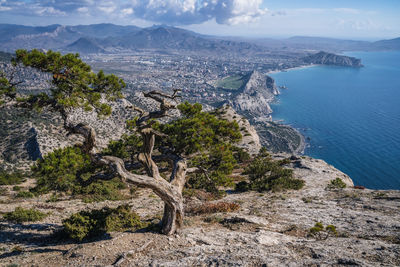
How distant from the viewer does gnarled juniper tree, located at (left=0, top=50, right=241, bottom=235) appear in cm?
1130

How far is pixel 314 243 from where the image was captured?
11.7m

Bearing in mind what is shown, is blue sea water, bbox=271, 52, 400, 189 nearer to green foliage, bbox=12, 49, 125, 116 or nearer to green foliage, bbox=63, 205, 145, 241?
green foliage, bbox=63, 205, 145, 241

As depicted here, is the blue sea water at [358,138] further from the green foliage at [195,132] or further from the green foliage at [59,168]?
the green foliage at [59,168]

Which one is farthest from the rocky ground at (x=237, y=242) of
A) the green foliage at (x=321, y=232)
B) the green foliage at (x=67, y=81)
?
the green foliage at (x=67, y=81)

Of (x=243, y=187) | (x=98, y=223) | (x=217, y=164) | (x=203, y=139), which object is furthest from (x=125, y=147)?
(x=243, y=187)

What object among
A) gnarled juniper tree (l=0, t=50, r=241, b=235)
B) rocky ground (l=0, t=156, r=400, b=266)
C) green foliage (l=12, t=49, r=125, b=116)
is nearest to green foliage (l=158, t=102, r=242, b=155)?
gnarled juniper tree (l=0, t=50, r=241, b=235)

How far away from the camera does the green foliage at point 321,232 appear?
42.0 feet

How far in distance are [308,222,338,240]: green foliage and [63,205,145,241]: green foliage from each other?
29.9ft

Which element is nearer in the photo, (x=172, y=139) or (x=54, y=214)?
(x=172, y=139)

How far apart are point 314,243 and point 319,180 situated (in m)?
19.9

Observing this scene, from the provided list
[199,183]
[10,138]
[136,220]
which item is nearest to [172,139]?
[136,220]

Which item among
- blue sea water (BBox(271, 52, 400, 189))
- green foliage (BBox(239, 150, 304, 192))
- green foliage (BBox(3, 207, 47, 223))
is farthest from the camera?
blue sea water (BBox(271, 52, 400, 189))

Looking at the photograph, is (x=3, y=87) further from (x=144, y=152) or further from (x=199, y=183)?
(x=199, y=183)

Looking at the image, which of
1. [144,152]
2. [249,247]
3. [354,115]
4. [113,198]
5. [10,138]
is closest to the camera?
[249,247]
